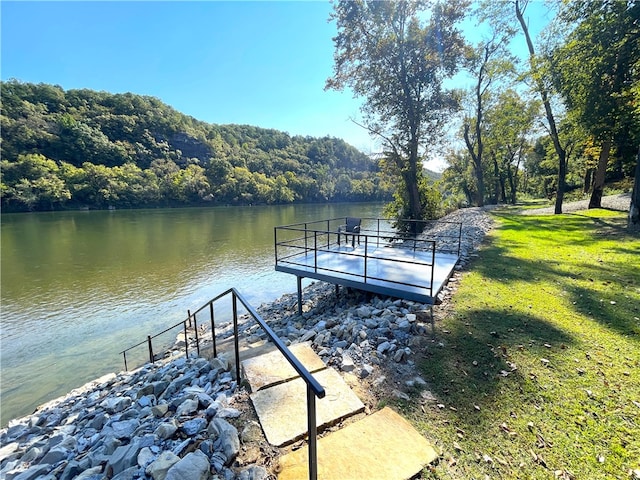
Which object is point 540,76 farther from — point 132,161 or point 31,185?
point 132,161

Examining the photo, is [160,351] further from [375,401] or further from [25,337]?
[375,401]

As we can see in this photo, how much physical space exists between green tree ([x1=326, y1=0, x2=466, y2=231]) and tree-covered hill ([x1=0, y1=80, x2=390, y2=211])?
156 ft

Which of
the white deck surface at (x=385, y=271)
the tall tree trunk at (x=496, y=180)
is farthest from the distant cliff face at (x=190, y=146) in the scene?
the white deck surface at (x=385, y=271)

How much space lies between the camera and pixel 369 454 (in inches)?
89.8

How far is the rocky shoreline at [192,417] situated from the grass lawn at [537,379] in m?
0.41

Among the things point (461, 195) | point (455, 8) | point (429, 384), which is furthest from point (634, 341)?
point (461, 195)

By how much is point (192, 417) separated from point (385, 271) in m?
4.84

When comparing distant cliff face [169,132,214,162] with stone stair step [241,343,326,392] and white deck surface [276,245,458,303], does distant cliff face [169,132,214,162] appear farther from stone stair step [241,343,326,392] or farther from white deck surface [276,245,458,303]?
stone stair step [241,343,326,392]

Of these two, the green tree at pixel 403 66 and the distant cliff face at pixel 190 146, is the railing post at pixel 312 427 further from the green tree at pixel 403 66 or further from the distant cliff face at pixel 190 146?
the distant cliff face at pixel 190 146

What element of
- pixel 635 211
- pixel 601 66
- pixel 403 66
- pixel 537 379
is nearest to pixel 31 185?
pixel 403 66

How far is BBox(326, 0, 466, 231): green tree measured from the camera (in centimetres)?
1348

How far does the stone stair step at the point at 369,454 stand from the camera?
211 centimetres

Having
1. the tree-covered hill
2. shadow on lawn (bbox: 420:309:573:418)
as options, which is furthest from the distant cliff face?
shadow on lawn (bbox: 420:309:573:418)

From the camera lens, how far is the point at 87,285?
583 inches
